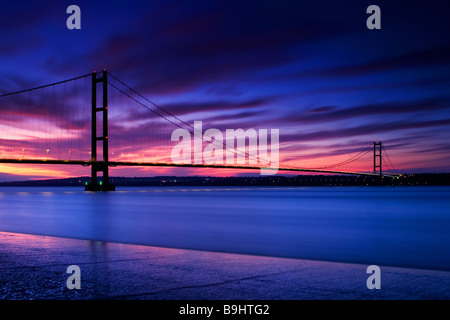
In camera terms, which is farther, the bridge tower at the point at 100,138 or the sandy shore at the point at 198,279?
the bridge tower at the point at 100,138

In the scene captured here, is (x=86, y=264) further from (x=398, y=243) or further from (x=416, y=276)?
(x=398, y=243)

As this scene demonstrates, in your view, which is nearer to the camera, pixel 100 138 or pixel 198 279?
pixel 198 279

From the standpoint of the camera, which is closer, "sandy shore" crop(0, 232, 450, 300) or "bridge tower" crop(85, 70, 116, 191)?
"sandy shore" crop(0, 232, 450, 300)

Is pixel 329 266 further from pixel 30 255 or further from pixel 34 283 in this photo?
pixel 30 255

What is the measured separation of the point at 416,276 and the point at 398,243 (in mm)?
6124

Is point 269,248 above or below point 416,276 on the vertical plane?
below

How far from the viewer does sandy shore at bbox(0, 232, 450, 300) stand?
3416mm

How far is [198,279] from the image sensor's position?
159 inches

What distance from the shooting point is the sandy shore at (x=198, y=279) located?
342 centimetres
